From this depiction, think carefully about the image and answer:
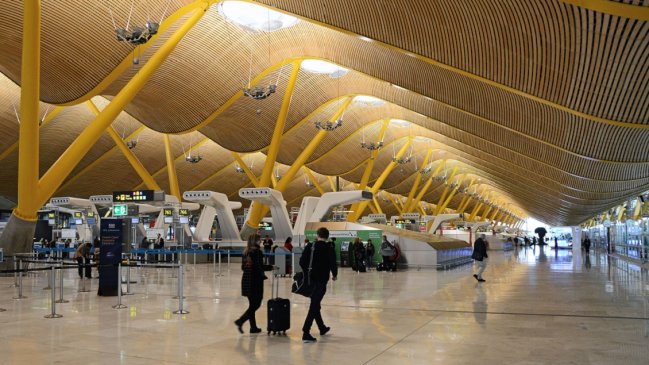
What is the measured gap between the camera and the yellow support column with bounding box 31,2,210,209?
736 inches

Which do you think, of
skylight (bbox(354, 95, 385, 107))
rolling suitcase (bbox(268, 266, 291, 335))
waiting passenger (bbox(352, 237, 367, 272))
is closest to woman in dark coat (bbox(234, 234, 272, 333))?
rolling suitcase (bbox(268, 266, 291, 335))

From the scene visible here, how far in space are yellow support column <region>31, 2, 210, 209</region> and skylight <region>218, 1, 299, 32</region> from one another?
4.18 meters

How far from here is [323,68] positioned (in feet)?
114

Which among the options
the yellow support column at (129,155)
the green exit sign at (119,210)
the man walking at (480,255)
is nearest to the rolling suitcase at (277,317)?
the man walking at (480,255)

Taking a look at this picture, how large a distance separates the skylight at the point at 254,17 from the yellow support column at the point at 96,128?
4.18 meters

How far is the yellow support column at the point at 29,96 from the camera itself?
1627 centimetres

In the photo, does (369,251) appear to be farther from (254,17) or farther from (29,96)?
(29,96)

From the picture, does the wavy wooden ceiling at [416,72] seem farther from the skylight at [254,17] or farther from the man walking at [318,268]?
the man walking at [318,268]

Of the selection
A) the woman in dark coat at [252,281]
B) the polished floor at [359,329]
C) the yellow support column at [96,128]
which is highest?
the yellow support column at [96,128]

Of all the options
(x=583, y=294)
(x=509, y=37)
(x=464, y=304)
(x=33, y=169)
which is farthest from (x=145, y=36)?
(x=583, y=294)

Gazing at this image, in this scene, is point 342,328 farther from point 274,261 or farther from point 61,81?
point 61,81

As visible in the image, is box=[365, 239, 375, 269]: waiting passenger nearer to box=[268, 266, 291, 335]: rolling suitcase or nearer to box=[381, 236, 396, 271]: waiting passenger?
box=[381, 236, 396, 271]: waiting passenger

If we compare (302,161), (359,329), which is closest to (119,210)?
(359,329)

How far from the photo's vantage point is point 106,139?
4541 cm
